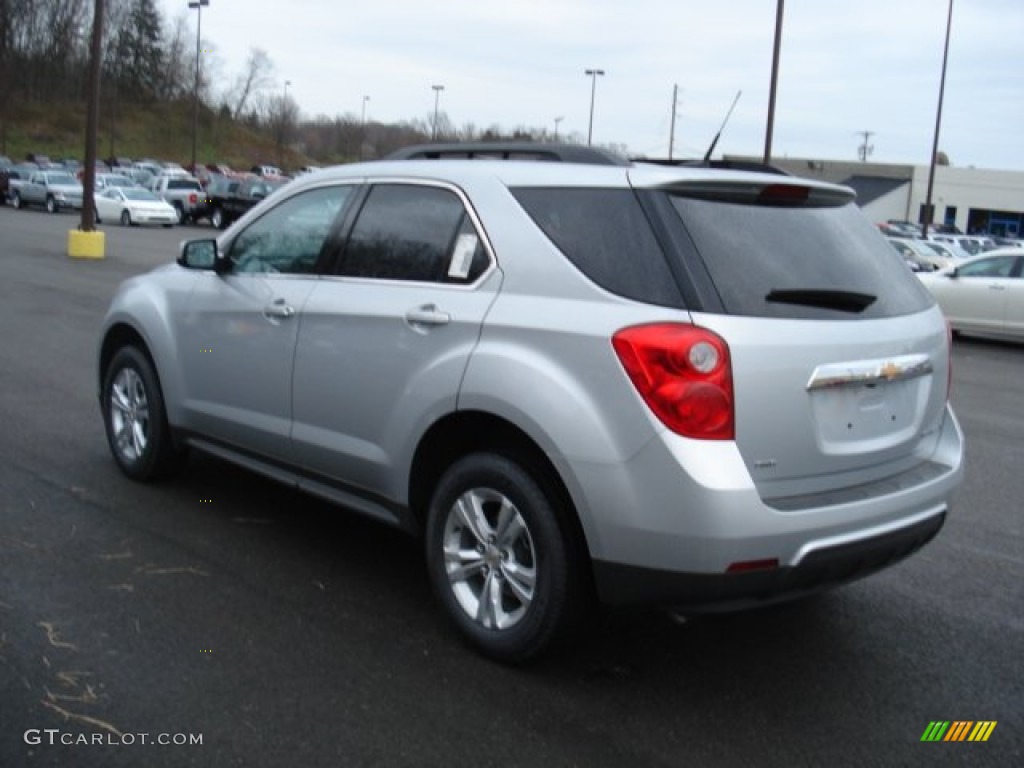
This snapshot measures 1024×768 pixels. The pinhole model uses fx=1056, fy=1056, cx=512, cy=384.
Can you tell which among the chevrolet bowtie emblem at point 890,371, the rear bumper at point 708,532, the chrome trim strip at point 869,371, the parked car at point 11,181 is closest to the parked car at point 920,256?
the chrome trim strip at point 869,371

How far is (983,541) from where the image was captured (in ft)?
18.4

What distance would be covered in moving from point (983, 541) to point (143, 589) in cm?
421

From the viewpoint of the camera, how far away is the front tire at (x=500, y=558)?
3.57 meters

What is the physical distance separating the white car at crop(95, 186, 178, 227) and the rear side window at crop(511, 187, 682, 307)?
1422 inches

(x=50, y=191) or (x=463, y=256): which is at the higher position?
(x=50, y=191)

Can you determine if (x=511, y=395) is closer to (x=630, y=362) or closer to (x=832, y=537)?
(x=630, y=362)

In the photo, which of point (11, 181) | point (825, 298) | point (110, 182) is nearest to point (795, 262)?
point (825, 298)

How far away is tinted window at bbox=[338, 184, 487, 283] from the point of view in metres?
4.04

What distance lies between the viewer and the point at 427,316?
158 inches

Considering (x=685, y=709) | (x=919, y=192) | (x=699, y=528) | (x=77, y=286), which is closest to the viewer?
(x=699, y=528)

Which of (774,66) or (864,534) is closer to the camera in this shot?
(864,534)

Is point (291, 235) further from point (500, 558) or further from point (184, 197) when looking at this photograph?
point (184, 197)

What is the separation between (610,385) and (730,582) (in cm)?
72

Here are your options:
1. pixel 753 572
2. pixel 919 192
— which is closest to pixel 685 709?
pixel 753 572
